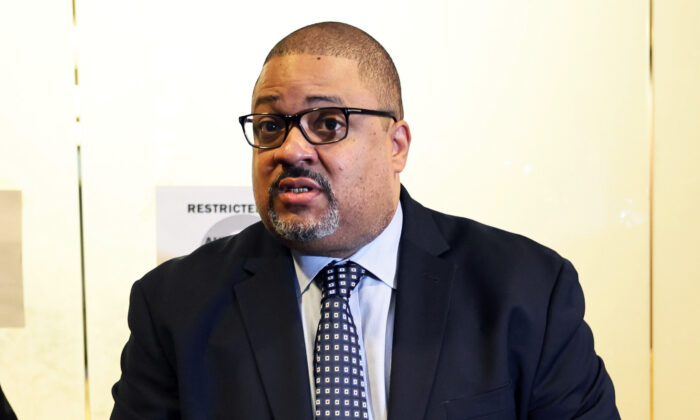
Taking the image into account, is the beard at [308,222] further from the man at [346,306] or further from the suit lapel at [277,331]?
the suit lapel at [277,331]

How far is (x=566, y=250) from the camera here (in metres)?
1.96

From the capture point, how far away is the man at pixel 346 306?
1.22 m

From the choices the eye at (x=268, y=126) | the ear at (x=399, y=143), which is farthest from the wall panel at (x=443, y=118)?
the eye at (x=268, y=126)

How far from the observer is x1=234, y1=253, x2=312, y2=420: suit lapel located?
4.00 feet

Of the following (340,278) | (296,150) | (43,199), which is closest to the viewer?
(296,150)

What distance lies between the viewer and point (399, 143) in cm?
137

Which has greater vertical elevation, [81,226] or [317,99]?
[317,99]

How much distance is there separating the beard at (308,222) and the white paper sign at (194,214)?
2.36 feet

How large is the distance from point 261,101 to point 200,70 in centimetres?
71

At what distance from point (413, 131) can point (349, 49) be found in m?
0.69

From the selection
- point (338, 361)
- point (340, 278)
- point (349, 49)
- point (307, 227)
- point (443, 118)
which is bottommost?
point (338, 361)

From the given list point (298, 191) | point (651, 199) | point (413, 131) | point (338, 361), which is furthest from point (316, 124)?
point (651, 199)

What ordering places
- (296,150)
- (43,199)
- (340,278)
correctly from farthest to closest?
(43,199)
(340,278)
(296,150)

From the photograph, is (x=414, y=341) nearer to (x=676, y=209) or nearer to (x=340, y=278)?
(x=340, y=278)
